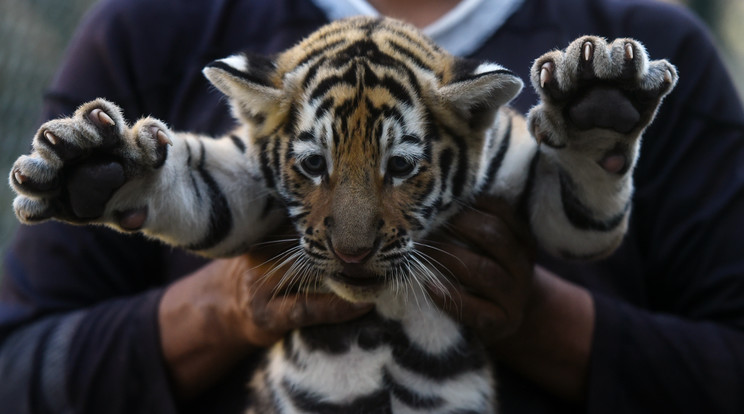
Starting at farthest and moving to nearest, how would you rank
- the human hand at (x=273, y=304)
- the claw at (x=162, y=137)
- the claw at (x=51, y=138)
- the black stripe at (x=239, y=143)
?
the black stripe at (x=239, y=143)
the human hand at (x=273, y=304)
the claw at (x=162, y=137)
the claw at (x=51, y=138)

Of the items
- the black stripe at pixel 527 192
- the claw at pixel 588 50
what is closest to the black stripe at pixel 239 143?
the black stripe at pixel 527 192

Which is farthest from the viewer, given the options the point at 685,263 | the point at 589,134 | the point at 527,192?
the point at 685,263

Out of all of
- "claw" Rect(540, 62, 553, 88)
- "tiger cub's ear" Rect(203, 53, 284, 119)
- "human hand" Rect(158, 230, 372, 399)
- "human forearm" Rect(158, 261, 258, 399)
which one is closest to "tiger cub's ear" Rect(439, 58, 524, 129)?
"claw" Rect(540, 62, 553, 88)

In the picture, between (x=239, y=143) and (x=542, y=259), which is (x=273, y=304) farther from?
(x=542, y=259)

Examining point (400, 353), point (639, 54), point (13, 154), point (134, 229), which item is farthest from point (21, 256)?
point (639, 54)

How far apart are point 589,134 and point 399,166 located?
26cm

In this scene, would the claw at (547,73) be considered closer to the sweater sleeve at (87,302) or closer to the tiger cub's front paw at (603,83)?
the tiger cub's front paw at (603,83)

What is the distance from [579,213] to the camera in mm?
1152

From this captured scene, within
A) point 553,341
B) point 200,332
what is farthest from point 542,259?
point 200,332

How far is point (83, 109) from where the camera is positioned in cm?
91

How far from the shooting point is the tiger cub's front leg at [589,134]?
2.91 ft

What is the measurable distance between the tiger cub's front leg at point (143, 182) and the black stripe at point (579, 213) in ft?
1.46

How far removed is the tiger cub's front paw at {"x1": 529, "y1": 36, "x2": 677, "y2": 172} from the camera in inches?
34.6

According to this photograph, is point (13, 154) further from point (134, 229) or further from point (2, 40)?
point (134, 229)
